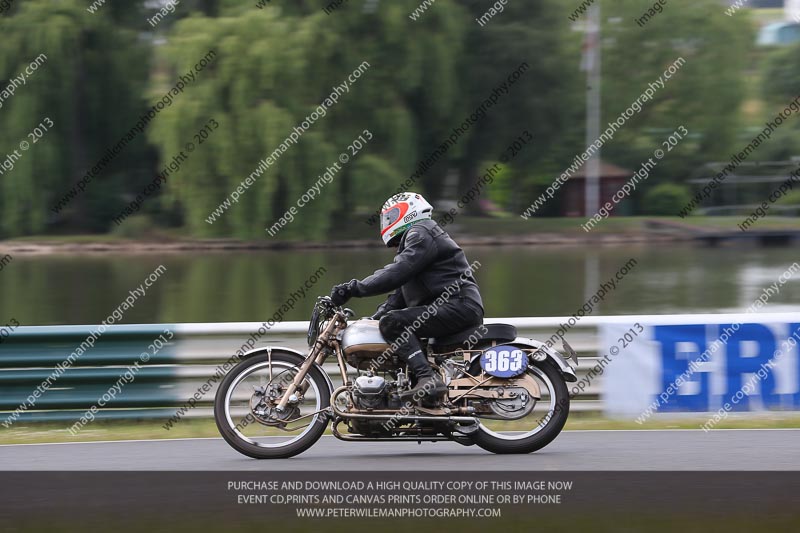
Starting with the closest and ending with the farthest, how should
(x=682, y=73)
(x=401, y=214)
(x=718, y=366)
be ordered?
(x=401, y=214), (x=718, y=366), (x=682, y=73)

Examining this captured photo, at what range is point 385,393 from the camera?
703cm

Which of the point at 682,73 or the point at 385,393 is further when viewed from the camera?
the point at 682,73

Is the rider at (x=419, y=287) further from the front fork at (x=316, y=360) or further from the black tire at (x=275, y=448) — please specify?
the black tire at (x=275, y=448)

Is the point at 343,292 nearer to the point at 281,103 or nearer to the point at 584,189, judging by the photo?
the point at 281,103

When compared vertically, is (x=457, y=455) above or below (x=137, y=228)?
below

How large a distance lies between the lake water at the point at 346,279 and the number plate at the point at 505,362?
16.2 m

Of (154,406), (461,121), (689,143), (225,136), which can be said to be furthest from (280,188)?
(154,406)

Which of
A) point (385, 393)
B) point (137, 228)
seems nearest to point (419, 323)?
point (385, 393)

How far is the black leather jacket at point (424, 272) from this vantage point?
6992 mm

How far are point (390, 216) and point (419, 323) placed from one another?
73 centimetres

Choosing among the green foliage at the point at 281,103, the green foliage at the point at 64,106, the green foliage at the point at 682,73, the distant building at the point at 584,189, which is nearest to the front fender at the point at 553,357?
the green foliage at the point at 281,103

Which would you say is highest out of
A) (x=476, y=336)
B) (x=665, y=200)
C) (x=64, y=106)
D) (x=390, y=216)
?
(x=665, y=200)

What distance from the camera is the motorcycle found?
700 centimetres

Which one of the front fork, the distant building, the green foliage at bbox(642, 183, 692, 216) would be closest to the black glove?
the front fork
